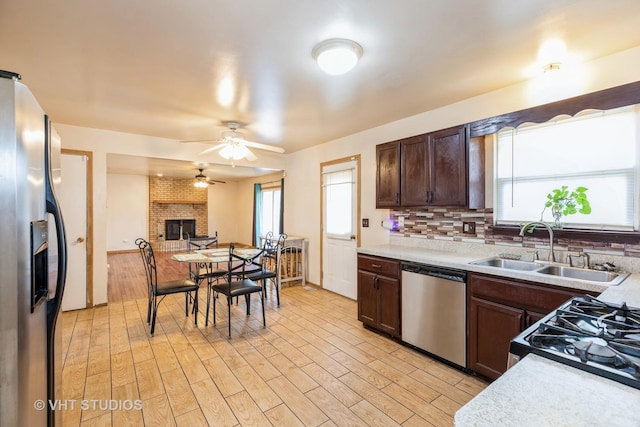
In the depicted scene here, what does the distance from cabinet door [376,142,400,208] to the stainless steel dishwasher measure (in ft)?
2.75

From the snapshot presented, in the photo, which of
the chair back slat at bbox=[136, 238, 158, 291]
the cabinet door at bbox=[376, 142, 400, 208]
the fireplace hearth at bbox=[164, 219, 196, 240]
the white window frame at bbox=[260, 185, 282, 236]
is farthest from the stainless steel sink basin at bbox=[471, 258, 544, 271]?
the fireplace hearth at bbox=[164, 219, 196, 240]

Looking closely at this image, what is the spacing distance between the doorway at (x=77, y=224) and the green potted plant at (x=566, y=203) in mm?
5332

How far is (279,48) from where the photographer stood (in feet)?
6.84

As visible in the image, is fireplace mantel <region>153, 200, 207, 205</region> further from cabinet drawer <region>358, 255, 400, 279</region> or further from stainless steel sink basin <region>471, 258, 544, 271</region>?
stainless steel sink basin <region>471, 258, 544, 271</region>

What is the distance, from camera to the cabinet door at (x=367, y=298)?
126 inches

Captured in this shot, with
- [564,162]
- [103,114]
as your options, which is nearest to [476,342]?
[564,162]

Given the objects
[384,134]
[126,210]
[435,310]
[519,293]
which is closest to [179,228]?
[126,210]

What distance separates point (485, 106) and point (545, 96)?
0.49 meters

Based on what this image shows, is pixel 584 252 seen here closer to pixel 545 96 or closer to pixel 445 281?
pixel 445 281

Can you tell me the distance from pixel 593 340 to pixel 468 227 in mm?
2113

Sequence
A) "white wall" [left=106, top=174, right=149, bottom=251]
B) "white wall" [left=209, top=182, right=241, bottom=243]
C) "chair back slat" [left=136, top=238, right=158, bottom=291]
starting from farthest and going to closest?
"white wall" [left=209, top=182, right=241, bottom=243] < "white wall" [left=106, top=174, right=149, bottom=251] < "chair back slat" [left=136, top=238, right=158, bottom=291]

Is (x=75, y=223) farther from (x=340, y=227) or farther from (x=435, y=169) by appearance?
(x=435, y=169)

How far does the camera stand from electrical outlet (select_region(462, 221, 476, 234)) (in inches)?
118

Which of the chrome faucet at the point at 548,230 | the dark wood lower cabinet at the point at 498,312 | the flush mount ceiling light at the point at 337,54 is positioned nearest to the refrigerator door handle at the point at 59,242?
the flush mount ceiling light at the point at 337,54
